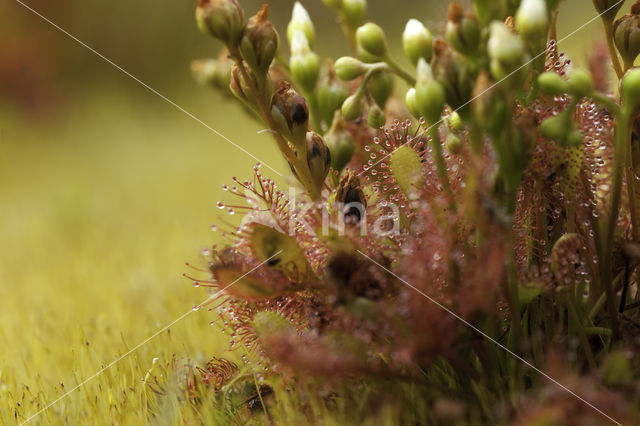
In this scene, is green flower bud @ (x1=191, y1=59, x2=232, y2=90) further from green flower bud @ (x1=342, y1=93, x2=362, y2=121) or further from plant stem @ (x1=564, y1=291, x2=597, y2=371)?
plant stem @ (x1=564, y1=291, x2=597, y2=371)

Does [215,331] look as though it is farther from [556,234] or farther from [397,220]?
[556,234]

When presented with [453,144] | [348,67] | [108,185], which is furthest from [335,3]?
[108,185]

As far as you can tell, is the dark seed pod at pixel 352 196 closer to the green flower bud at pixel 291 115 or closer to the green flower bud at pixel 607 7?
the green flower bud at pixel 291 115

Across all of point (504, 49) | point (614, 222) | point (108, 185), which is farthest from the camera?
point (108, 185)

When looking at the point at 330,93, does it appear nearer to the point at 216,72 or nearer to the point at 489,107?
the point at 489,107

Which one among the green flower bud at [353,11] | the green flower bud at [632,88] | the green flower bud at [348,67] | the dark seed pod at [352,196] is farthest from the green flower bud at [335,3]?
the green flower bud at [632,88]

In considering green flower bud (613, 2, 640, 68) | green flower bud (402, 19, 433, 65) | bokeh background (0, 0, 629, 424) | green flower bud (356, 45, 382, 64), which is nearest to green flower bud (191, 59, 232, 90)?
bokeh background (0, 0, 629, 424)
